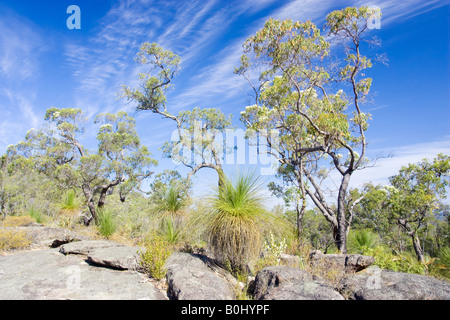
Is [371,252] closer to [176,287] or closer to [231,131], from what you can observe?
[176,287]

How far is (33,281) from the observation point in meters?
4.93

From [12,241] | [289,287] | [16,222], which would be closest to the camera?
[289,287]

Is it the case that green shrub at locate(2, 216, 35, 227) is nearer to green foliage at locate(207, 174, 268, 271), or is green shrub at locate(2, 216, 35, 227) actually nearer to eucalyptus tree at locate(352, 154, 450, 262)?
green foliage at locate(207, 174, 268, 271)

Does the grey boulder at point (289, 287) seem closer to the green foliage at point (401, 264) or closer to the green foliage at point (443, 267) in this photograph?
the green foliage at point (401, 264)

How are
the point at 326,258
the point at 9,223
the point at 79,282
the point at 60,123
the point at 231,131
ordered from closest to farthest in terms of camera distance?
the point at 79,282
the point at 326,258
the point at 9,223
the point at 231,131
the point at 60,123

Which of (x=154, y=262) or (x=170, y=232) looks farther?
(x=170, y=232)

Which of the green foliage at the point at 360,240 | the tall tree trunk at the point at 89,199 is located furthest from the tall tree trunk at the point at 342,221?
the tall tree trunk at the point at 89,199

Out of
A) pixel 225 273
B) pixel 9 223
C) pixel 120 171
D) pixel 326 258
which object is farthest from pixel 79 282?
pixel 120 171

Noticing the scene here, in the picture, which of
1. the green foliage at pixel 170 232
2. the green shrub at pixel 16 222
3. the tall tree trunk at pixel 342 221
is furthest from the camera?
the green shrub at pixel 16 222

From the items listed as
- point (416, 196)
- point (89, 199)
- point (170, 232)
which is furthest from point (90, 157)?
point (416, 196)

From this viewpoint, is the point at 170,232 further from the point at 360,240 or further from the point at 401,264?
the point at 360,240

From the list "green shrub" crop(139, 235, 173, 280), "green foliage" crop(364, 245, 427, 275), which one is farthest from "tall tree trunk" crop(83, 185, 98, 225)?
"green foliage" crop(364, 245, 427, 275)

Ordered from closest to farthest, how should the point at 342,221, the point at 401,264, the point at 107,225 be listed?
the point at 401,264, the point at 107,225, the point at 342,221

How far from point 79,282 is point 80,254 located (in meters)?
2.17
